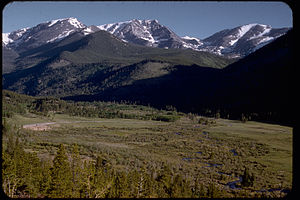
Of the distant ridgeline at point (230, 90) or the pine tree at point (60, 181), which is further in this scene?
the distant ridgeline at point (230, 90)

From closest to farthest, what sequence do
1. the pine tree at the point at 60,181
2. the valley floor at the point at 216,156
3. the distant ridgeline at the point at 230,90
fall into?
the pine tree at the point at 60,181, the valley floor at the point at 216,156, the distant ridgeline at the point at 230,90

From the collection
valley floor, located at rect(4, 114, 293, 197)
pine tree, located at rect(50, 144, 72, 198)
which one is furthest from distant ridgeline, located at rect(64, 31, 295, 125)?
pine tree, located at rect(50, 144, 72, 198)

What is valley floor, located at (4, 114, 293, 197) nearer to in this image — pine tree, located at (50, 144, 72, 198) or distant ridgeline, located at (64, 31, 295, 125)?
pine tree, located at (50, 144, 72, 198)

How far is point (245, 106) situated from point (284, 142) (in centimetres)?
5711

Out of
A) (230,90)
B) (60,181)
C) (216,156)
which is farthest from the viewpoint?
(230,90)

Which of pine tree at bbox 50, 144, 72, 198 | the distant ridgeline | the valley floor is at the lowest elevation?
the valley floor

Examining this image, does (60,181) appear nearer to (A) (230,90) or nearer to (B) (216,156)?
(B) (216,156)

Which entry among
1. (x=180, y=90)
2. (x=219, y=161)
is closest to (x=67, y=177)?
(x=219, y=161)

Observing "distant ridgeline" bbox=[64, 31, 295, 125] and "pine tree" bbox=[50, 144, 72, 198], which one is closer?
"pine tree" bbox=[50, 144, 72, 198]

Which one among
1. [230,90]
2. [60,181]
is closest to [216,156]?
[60,181]

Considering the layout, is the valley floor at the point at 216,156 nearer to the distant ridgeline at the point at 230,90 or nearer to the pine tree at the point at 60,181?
the pine tree at the point at 60,181

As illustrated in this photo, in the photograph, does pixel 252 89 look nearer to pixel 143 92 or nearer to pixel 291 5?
pixel 143 92

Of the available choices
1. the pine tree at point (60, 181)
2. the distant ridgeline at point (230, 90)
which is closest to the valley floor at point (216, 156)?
the pine tree at point (60, 181)

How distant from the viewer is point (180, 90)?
16075cm
